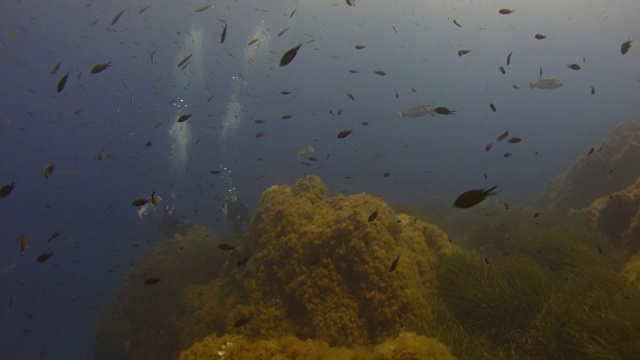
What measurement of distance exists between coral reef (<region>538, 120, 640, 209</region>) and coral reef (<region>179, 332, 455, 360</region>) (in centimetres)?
1163

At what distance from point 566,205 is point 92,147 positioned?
323 ft

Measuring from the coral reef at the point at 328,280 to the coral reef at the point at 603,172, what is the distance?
9.43 meters

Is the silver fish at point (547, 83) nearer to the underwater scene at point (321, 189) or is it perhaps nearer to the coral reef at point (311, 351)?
the underwater scene at point (321, 189)

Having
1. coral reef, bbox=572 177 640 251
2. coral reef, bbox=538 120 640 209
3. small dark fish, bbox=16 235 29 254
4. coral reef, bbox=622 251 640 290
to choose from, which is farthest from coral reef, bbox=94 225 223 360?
coral reef, bbox=538 120 640 209

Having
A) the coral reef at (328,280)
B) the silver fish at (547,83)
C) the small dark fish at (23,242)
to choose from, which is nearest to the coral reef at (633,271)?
the coral reef at (328,280)

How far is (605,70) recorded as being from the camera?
15138cm

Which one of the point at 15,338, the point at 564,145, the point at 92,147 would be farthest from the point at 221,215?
the point at 564,145

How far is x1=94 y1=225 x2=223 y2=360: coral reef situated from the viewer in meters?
10.5

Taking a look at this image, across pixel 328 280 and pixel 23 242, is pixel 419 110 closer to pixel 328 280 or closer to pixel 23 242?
pixel 328 280

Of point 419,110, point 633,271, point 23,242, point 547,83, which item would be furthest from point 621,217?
point 23,242

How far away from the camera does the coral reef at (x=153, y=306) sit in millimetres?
10531

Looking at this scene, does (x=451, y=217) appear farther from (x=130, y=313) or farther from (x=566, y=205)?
(x=130, y=313)

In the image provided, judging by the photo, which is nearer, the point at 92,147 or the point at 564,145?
the point at 564,145

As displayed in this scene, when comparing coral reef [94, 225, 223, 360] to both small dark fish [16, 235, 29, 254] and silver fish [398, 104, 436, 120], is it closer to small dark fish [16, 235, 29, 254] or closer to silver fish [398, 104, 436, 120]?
small dark fish [16, 235, 29, 254]
